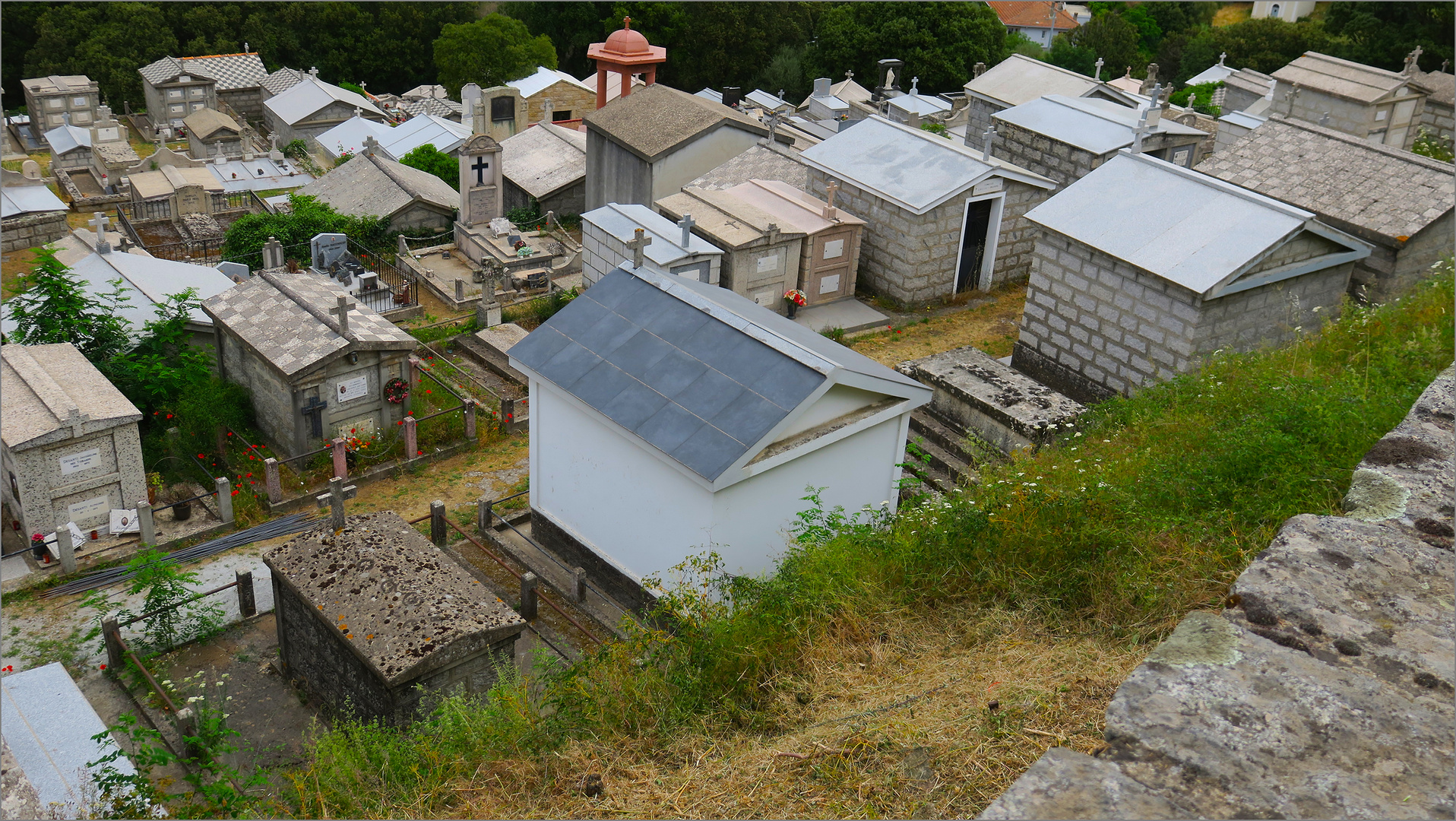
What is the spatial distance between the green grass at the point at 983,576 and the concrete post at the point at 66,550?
6.77 metres

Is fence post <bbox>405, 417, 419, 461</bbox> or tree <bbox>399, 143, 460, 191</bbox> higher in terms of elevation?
tree <bbox>399, 143, 460, 191</bbox>

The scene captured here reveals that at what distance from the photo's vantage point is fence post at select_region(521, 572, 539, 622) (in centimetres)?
1299

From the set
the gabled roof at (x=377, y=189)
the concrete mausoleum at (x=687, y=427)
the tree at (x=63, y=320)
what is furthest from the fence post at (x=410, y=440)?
the gabled roof at (x=377, y=189)

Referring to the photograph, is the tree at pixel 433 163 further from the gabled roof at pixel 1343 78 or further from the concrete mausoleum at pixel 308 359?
the gabled roof at pixel 1343 78

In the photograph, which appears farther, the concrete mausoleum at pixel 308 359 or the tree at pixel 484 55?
the tree at pixel 484 55

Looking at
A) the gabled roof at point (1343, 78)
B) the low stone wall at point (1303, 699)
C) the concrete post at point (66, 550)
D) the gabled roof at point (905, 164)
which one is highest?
the low stone wall at point (1303, 699)

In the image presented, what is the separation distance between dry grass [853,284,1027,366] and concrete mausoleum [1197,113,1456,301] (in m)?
4.72

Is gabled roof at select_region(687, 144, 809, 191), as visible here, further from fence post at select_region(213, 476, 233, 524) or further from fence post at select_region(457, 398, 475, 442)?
fence post at select_region(213, 476, 233, 524)

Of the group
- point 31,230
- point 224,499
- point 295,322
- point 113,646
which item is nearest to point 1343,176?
point 295,322

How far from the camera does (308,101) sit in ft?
124

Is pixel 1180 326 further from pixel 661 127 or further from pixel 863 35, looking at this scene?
pixel 863 35

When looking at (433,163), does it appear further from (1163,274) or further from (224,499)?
(1163,274)

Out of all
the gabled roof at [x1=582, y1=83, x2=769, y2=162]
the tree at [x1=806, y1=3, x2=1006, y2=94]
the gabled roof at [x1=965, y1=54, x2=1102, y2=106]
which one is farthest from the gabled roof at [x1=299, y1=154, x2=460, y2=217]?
the tree at [x1=806, y1=3, x2=1006, y2=94]

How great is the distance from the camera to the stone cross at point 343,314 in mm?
16328
